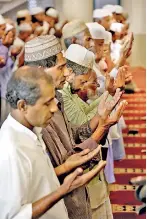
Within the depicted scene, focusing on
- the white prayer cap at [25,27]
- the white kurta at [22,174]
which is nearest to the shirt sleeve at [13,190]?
the white kurta at [22,174]

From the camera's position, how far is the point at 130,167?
4109 millimetres

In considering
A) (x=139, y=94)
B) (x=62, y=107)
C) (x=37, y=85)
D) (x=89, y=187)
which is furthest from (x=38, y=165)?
(x=139, y=94)

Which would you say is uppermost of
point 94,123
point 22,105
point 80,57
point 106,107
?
point 22,105

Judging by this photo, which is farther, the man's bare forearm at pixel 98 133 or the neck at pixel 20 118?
the man's bare forearm at pixel 98 133

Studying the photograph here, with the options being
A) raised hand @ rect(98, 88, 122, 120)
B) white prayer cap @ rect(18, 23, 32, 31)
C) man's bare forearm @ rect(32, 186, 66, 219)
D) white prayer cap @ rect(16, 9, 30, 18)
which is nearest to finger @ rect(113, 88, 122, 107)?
raised hand @ rect(98, 88, 122, 120)

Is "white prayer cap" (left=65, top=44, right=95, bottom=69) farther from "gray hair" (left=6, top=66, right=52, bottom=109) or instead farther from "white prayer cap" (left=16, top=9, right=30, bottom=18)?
"white prayer cap" (left=16, top=9, right=30, bottom=18)

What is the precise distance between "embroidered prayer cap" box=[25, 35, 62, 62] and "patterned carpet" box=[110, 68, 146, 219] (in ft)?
2.45

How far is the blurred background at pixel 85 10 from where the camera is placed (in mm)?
4039

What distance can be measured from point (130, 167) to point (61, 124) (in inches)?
78.6

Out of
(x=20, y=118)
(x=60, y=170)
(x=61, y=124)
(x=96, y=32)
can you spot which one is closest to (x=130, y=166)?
(x=96, y=32)

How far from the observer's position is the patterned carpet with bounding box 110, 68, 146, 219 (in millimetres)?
3354

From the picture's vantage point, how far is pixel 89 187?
98.4 inches

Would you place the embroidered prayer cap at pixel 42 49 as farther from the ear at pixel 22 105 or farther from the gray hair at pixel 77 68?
the ear at pixel 22 105

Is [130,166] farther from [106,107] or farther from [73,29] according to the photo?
[106,107]
